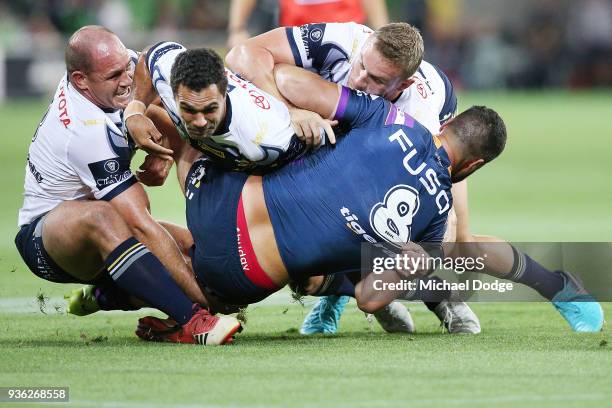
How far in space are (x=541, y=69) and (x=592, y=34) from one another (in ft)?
4.89

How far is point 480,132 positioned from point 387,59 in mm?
606

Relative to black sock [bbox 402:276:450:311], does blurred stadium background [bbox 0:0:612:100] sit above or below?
below

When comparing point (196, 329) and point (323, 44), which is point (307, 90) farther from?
point (196, 329)

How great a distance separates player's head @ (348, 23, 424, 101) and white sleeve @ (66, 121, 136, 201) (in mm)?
1323

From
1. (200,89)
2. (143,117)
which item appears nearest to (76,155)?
(143,117)

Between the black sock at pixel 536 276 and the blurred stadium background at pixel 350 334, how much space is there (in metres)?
0.21

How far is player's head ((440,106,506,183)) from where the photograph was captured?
681 centimetres

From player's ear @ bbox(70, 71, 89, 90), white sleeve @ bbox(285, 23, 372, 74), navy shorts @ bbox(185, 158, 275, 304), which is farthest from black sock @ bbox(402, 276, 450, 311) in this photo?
player's ear @ bbox(70, 71, 89, 90)

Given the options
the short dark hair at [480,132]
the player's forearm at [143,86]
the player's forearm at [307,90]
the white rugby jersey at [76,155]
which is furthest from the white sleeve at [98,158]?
the short dark hair at [480,132]

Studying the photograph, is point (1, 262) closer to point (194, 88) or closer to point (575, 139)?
point (194, 88)

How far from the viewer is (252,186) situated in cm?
681

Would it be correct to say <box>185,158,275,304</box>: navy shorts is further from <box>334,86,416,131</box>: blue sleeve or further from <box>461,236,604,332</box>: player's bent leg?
<box>461,236,604,332</box>: player's bent leg

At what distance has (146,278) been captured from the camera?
676 centimetres

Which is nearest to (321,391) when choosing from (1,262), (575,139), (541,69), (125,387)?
(125,387)
